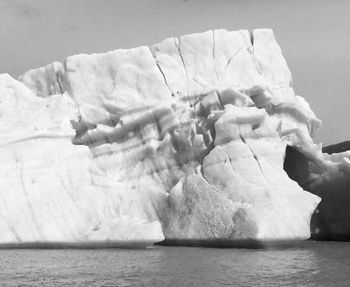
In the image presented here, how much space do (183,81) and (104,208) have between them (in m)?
5.84

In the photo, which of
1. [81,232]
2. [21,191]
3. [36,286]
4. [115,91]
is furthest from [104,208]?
[36,286]

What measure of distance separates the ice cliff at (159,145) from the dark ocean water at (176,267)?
0.70 metres

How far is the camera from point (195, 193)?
17.8 meters

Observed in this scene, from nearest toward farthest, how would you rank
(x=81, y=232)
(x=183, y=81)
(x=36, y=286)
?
(x=36, y=286)
(x=81, y=232)
(x=183, y=81)

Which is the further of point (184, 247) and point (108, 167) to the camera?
point (108, 167)

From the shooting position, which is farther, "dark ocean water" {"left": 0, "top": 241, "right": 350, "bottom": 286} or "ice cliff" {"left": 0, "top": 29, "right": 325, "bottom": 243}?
"ice cliff" {"left": 0, "top": 29, "right": 325, "bottom": 243}

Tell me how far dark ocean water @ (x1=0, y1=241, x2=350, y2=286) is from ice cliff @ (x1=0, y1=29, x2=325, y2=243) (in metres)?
0.70

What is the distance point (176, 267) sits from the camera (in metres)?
13.2

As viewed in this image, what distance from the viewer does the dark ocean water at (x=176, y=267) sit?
11.5 m

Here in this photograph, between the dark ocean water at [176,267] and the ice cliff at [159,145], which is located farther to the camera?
the ice cliff at [159,145]

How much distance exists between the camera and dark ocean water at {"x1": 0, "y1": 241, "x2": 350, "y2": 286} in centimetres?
1145

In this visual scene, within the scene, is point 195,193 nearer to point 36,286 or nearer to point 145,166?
point 145,166

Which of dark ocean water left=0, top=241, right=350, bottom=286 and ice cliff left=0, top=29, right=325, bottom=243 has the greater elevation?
ice cliff left=0, top=29, right=325, bottom=243

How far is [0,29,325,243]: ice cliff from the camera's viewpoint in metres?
17.2
